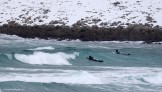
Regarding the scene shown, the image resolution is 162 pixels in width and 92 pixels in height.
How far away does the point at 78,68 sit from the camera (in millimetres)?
21703

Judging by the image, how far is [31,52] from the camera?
2630 cm

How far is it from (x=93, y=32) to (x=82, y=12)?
21.9ft

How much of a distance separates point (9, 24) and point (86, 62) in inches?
629

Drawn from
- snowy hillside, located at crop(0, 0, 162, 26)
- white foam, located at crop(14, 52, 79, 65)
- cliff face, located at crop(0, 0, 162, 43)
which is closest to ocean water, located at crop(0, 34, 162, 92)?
white foam, located at crop(14, 52, 79, 65)

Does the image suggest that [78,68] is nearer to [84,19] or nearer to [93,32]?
[93,32]

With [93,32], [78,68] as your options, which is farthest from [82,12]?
[78,68]

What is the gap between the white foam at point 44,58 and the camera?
24.1 meters

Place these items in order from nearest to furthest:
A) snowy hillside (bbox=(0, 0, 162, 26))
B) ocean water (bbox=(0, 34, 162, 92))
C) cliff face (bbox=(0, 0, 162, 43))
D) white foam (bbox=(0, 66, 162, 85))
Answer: ocean water (bbox=(0, 34, 162, 92)), white foam (bbox=(0, 66, 162, 85)), cliff face (bbox=(0, 0, 162, 43)), snowy hillside (bbox=(0, 0, 162, 26))

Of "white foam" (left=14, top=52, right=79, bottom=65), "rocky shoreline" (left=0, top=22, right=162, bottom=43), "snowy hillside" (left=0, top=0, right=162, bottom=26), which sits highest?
"snowy hillside" (left=0, top=0, right=162, bottom=26)

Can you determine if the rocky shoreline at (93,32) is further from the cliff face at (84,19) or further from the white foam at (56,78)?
the white foam at (56,78)

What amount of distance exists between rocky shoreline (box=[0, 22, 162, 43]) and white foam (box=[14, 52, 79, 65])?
931 centimetres

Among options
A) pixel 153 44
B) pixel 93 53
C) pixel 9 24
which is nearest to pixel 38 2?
pixel 9 24

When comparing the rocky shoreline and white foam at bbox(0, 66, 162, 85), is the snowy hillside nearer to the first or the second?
the rocky shoreline

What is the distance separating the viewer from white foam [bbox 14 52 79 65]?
24094mm
